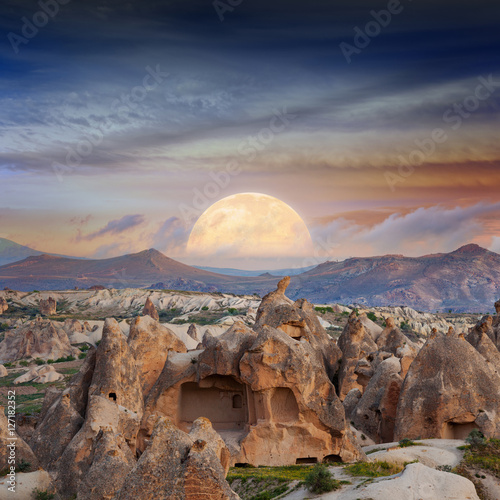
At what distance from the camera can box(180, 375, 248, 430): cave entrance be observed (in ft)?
95.3

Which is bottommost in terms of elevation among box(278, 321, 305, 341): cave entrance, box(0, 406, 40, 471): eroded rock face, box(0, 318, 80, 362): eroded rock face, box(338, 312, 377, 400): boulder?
box(0, 406, 40, 471): eroded rock face

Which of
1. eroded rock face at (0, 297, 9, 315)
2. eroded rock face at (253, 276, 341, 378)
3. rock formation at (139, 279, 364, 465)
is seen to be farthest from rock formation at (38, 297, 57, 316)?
rock formation at (139, 279, 364, 465)

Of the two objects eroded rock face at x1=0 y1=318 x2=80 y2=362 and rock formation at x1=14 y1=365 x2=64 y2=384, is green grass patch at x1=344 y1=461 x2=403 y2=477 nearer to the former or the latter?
rock formation at x1=14 y1=365 x2=64 y2=384

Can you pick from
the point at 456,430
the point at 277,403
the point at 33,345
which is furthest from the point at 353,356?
the point at 33,345

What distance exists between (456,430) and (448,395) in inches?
78.0

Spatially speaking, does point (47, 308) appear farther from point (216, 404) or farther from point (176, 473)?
point (176, 473)

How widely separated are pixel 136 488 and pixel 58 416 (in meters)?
11.5

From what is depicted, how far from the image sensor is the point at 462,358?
26875mm

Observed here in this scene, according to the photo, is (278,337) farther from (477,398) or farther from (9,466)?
(9,466)

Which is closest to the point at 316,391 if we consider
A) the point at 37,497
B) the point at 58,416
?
the point at 58,416

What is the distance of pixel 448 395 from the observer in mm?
25969

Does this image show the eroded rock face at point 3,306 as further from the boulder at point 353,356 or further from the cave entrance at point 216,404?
the cave entrance at point 216,404

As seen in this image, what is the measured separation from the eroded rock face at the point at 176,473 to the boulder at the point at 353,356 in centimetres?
2577

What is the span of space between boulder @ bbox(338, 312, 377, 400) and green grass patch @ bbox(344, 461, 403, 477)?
15.0 meters
